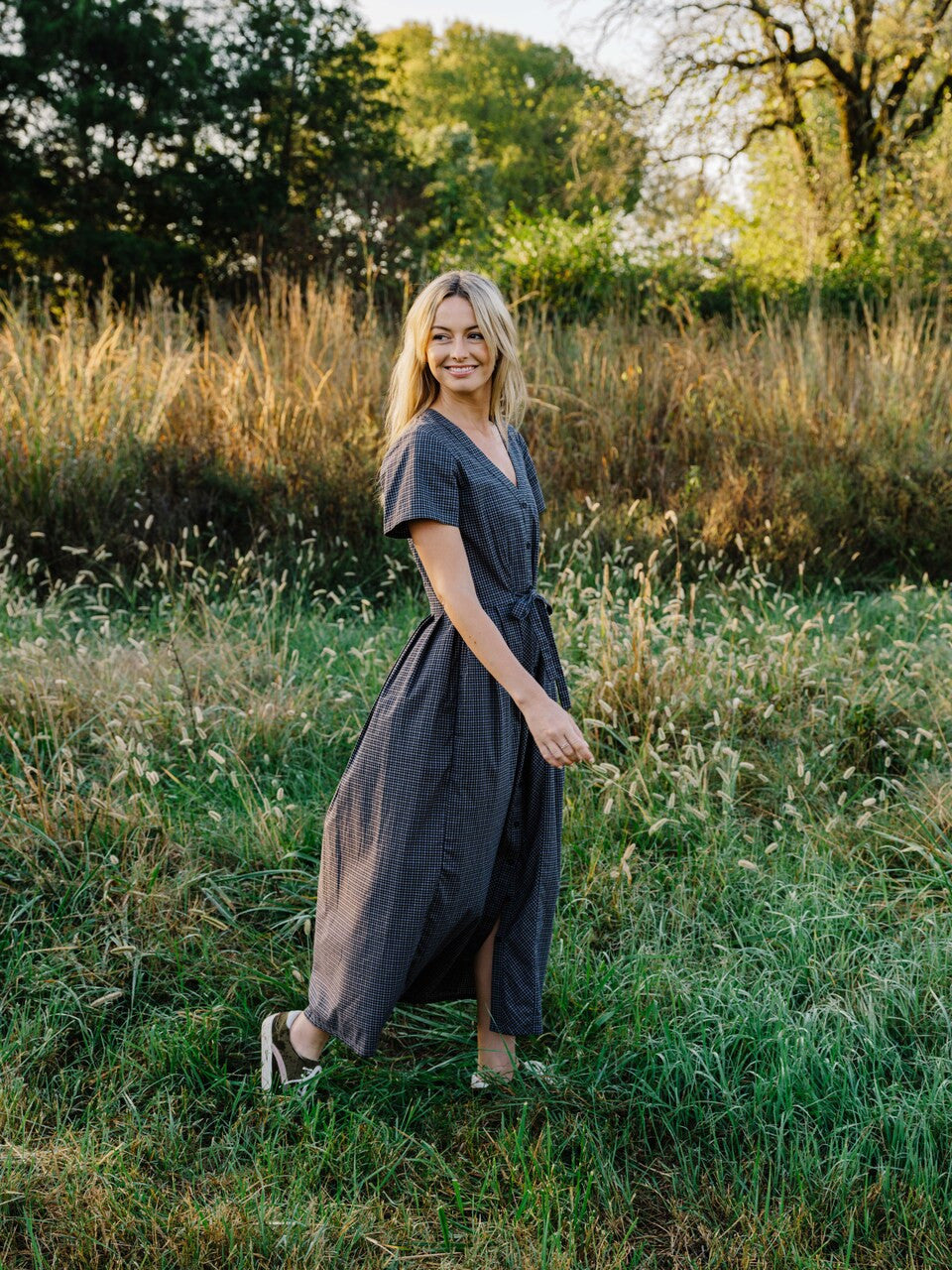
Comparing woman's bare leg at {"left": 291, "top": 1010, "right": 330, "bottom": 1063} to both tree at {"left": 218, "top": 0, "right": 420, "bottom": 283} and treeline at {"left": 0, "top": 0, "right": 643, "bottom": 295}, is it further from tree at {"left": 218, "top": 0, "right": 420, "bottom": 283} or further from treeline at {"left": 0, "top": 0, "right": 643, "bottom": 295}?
tree at {"left": 218, "top": 0, "right": 420, "bottom": 283}

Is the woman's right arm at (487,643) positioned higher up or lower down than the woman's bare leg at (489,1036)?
higher up

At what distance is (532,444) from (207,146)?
1325 centimetres

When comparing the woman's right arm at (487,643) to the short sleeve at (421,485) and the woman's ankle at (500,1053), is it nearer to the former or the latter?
the short sleeve at (421,485)

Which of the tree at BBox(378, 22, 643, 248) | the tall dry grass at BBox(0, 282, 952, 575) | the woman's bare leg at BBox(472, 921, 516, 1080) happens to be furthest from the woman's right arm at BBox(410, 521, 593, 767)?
the tree at BBox(378, 22, 643, 248)

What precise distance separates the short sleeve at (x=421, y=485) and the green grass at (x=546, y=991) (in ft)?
3.83

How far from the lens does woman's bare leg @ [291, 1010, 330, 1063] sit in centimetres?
225

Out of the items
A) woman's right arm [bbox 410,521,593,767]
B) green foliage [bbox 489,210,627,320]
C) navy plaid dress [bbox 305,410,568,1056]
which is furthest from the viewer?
green foliage [bbox 489,210,627,320]

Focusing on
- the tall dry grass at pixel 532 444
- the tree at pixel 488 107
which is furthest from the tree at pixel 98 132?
the tall dry grass at pixel 532 444

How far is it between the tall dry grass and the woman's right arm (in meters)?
3.43

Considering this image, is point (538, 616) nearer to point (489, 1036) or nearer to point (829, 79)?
point (489, 1036)

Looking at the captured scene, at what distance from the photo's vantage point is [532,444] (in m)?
6.31

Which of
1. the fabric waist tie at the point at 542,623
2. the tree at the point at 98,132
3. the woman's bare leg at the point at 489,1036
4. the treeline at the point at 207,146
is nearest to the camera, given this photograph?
the fabric waist tie at the point at 542,623

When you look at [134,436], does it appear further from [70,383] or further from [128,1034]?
[128,1034]

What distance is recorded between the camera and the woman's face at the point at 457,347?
6.88 feet
